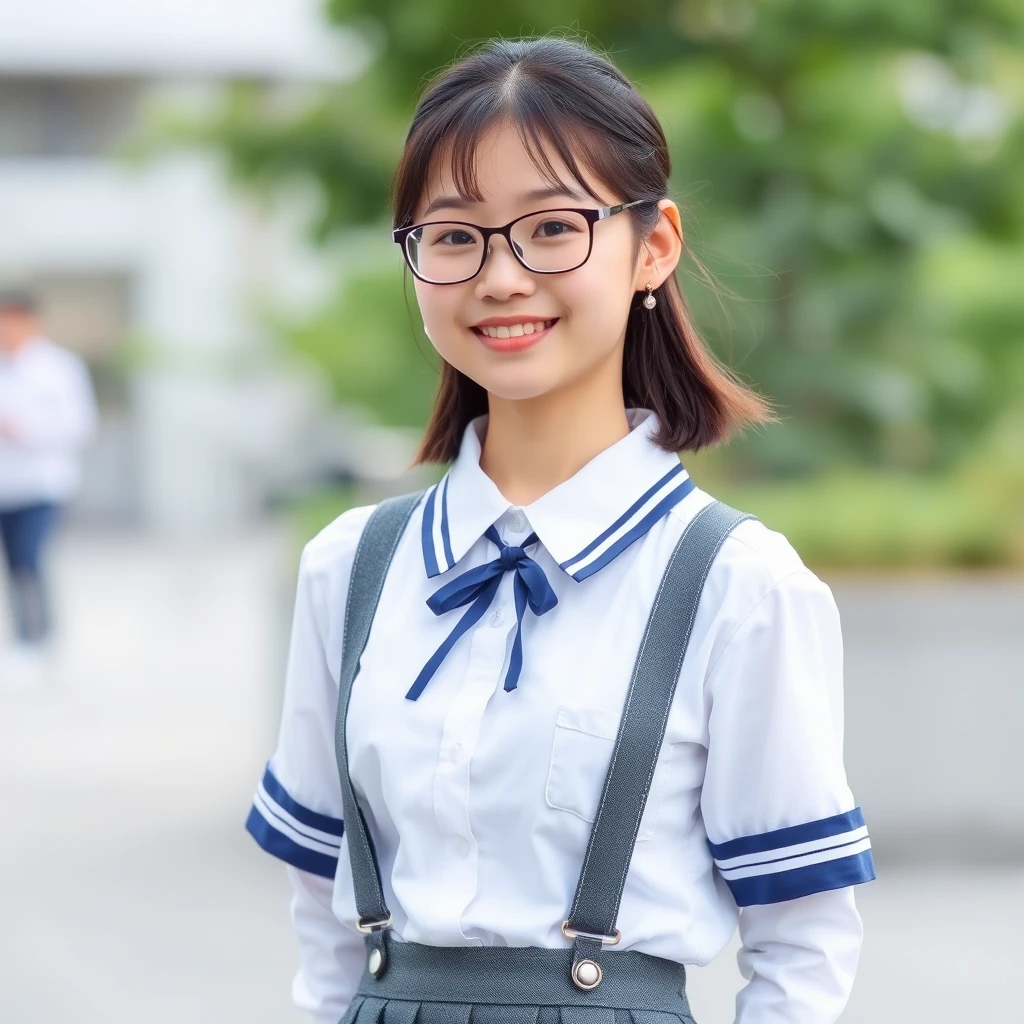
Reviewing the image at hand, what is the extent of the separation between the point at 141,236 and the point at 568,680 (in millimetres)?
18385

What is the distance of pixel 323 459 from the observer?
19469 mm

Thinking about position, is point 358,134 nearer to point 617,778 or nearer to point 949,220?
point 949,220

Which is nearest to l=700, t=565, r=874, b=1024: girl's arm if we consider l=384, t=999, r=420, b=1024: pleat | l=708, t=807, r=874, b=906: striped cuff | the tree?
l=708, t=807, r=874, b=906: striped cuff

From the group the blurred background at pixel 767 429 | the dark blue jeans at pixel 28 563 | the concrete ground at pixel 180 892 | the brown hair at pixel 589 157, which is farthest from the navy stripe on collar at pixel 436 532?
the dark blue jeans at pixel 28 563

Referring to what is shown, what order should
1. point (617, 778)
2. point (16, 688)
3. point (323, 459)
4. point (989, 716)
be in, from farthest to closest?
point (323, 459), point (16, 688), point (989, 716), point (617, 778)

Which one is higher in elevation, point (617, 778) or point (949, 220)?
point (949, 220)

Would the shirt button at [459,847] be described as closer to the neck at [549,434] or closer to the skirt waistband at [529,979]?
the skirt waistband at [529,979]

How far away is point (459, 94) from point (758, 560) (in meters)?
0.57

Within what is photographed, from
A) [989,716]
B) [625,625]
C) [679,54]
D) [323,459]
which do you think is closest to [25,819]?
[989,716]

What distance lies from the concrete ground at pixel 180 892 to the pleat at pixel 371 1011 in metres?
2.24

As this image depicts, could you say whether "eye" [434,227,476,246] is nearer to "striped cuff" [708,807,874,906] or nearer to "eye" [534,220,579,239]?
"eye" [534,220,579,239]

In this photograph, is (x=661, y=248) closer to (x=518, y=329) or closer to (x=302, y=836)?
(x=518, y=329)

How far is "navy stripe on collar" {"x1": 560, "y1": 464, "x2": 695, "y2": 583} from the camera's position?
170 centimetres

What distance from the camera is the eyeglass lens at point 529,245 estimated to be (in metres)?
1.66
